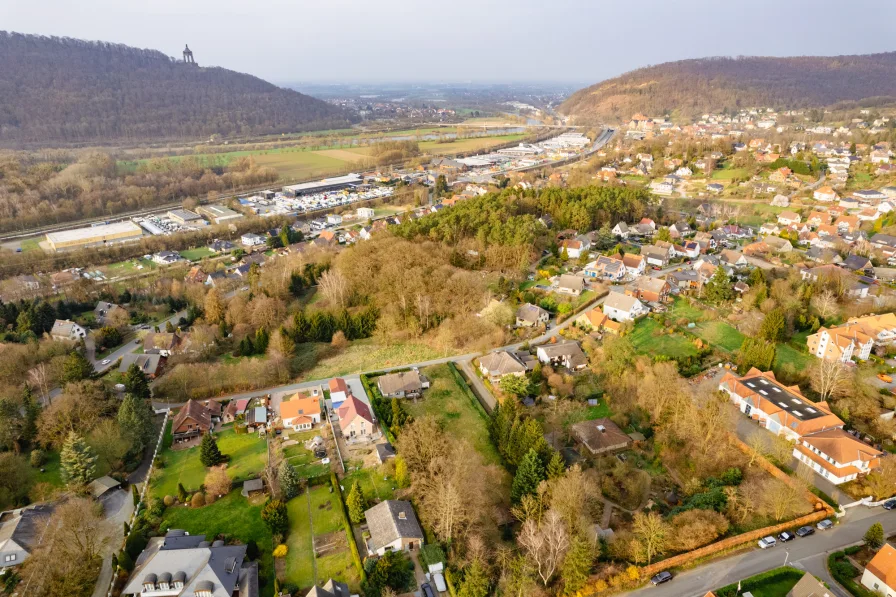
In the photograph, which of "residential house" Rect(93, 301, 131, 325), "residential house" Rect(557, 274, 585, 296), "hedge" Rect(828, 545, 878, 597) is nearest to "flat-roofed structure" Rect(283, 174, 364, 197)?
"residential house" Rect(93, 301, 131, 325)

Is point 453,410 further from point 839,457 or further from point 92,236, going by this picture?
point 92,236

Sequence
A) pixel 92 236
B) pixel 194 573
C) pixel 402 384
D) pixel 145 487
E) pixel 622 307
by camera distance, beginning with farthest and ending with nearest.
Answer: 1. pixel 92 236
2. pixel 622 307
3. pixel 402 384
4. pixel 145 487
5. pixel 194 573

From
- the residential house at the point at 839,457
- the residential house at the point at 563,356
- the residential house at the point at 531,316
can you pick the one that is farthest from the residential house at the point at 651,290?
the residential house at the point at 839,457

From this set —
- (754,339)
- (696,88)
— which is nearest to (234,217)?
(754,339)

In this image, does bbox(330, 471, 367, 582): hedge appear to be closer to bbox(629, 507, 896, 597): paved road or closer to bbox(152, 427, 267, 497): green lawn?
bbox(152, 427, 267, 497): green lawn

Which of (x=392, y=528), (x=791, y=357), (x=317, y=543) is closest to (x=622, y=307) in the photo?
(x=791, y=357)

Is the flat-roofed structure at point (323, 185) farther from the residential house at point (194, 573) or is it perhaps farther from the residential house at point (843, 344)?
the residential house at point (843, 344)

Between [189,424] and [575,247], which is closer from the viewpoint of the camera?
[189,424]

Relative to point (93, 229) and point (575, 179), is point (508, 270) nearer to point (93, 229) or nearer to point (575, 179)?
point (575, 179)
